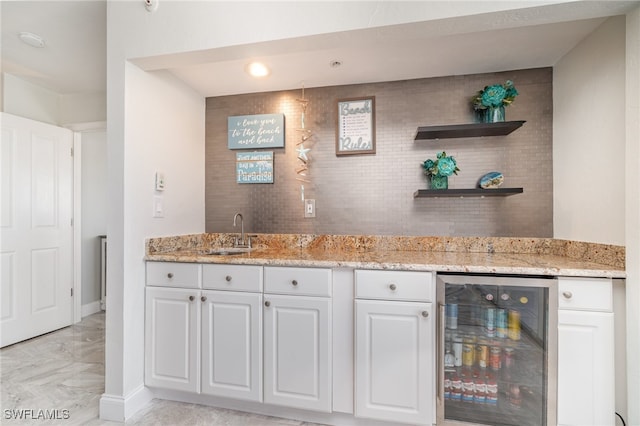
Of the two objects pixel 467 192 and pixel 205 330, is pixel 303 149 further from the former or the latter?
pixel 205 330

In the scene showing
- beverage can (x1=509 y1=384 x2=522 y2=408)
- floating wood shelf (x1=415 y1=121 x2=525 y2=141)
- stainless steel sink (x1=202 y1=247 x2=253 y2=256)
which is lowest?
beverage can (x1=509 y1=384 x2=522 y2=408)

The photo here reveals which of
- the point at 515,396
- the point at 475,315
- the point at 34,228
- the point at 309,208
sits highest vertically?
the point at 309,208

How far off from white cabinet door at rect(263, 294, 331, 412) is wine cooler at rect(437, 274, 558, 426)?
592 millimetres

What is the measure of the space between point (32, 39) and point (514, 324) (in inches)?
139

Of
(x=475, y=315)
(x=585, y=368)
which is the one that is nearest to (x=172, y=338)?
(x=475, y=315)

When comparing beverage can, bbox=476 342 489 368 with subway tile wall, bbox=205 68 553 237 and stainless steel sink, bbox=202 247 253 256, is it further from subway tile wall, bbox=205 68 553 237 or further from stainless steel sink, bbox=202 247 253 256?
stainless steel sink, bbox=202 247 253 256

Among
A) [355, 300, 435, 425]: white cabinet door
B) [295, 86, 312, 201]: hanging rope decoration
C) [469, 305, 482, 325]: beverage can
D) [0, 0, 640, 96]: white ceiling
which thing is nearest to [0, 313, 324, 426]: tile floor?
[355, 300, 435, 425]: white cabinet door

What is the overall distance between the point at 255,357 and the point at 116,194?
124cm

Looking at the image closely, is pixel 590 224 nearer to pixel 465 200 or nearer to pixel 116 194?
pixel 465 200

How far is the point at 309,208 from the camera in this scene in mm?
2396

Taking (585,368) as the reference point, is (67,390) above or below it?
below

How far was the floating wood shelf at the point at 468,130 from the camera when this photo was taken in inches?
76.5

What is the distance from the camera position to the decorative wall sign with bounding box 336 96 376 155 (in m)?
2.30

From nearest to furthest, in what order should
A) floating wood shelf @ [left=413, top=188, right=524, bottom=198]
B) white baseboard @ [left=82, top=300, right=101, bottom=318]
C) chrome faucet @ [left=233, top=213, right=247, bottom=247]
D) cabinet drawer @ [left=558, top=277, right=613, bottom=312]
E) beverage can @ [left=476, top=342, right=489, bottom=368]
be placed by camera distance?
cabinet drawer @ [left=558, top=277, right=613, bottom=312]
beverage can @ [left=476, top=342, right=489, bottom=368]
floating wood shelf @ [left=413, top=188, right=524, bottom=198]
chrome faucet @ [left=233, top=213, right=247, bottom=247]
white baseboard @ [left=82, top=300, right=101, bottom=318]
